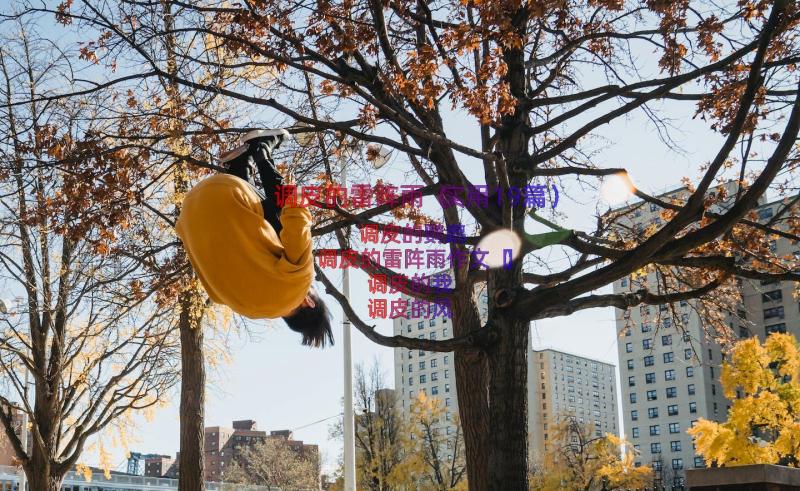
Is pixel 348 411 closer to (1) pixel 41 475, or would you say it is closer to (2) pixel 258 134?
(1) pixel 41 475

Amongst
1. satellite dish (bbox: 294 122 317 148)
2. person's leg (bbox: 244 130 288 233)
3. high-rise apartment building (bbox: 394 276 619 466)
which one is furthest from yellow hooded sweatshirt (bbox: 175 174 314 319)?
high-rise apartment building (bbox: 394 276 619 466)

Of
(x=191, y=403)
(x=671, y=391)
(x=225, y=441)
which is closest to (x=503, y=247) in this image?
(x=191, y=403)

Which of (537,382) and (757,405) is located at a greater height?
(537,382)

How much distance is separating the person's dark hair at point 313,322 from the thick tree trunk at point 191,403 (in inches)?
313

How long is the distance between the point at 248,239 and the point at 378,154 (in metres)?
5.46

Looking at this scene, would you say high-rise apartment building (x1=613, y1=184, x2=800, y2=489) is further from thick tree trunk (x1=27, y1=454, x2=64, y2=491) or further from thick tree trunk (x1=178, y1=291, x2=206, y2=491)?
thick tree trunk (x1=178, y1=291, x2=206, y2=491)

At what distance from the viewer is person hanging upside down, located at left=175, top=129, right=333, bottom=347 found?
3.52 meters

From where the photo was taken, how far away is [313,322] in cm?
406

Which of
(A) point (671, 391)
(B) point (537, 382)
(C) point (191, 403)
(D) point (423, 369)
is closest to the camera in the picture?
(C) point (191, 403)

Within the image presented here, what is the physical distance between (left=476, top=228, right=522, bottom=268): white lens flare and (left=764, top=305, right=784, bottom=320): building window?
9904 cm

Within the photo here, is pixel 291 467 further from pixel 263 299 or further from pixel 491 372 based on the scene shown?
pixel 263 299

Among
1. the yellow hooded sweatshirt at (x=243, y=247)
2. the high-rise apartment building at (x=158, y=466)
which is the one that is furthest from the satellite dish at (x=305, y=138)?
the high-rise apartment building at (x=158, y=466)

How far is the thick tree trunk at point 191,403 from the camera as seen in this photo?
1178cm

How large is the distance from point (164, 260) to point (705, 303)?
7694 mm
